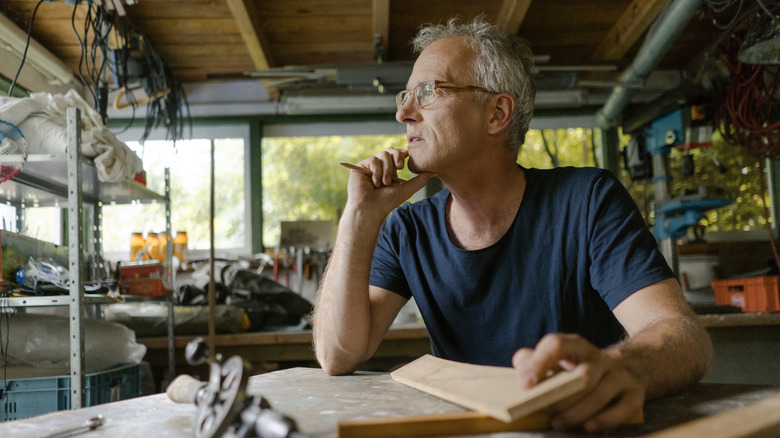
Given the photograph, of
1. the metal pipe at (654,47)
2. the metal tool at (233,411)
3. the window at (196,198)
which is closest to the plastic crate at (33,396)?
the metal tool at (233,411)

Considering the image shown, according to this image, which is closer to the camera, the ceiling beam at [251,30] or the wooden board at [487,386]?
the wooden board at [487,386]

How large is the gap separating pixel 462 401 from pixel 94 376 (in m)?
1.88

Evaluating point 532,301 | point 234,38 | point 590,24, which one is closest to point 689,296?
point 590,24

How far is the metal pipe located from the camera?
113 inches

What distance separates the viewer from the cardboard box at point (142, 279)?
2.89 meters

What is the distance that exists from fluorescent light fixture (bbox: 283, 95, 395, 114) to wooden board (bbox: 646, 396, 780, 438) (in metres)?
3.48

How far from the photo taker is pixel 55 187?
9.25 ft

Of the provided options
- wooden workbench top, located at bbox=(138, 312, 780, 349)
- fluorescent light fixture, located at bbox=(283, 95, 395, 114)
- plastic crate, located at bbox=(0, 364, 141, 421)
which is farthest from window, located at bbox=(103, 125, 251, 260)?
plastic crate, located at bbox=(0, 364, 141, 421)

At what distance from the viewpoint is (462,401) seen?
870 millimetres

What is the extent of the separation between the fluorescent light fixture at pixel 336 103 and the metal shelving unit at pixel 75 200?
1.01 metres

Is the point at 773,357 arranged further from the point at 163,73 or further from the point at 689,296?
the point at 163,73

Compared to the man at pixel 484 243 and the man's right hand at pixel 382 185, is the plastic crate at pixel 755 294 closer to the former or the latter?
the man at pixel 484 243

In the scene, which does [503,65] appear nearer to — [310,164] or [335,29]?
[335,29]

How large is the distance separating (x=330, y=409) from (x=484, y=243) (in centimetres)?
75
